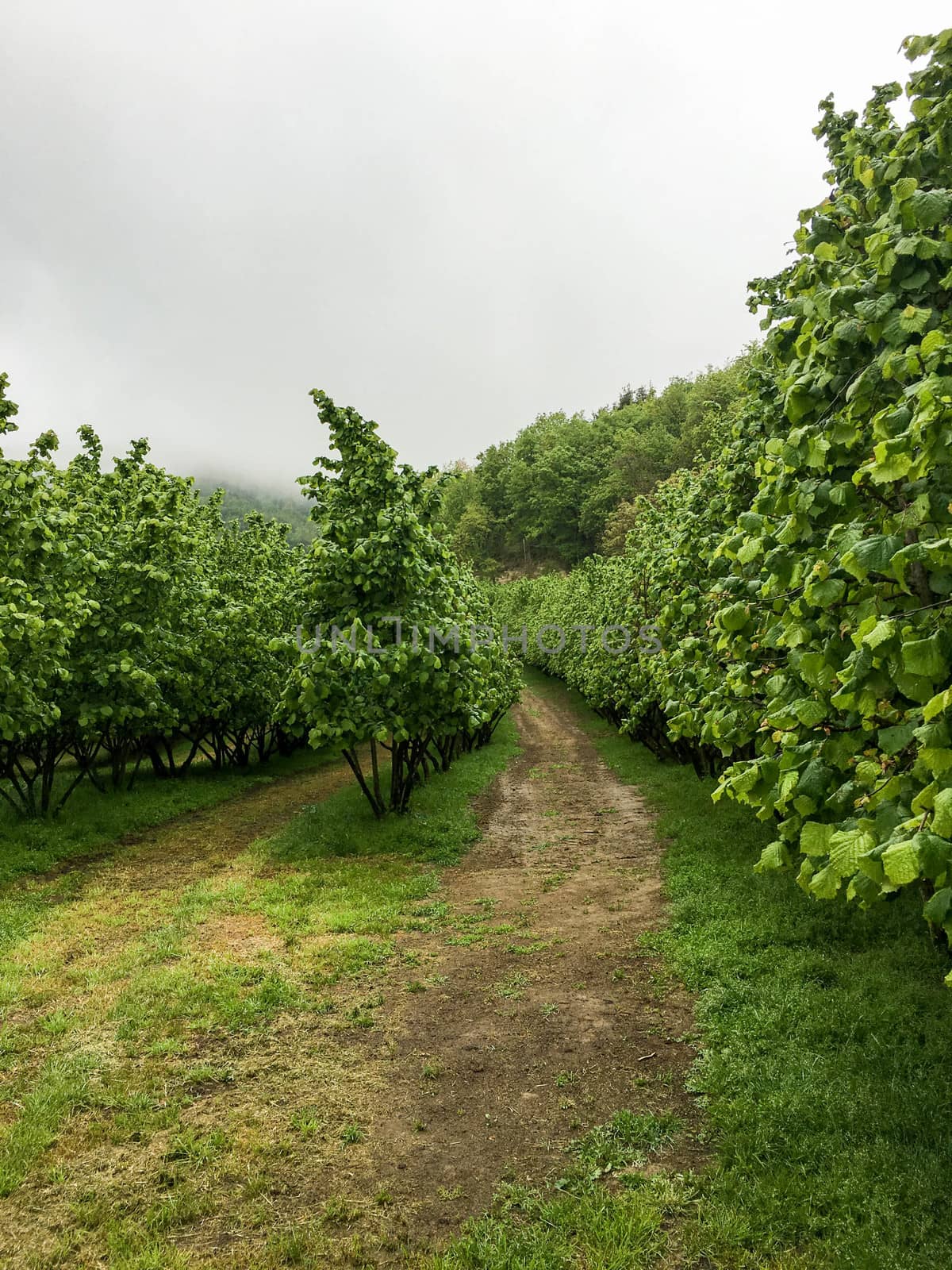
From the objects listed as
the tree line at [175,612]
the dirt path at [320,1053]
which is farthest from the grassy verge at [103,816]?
the dirt path at [320,1053]

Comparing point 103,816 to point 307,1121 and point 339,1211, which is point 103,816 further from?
point 339,1211

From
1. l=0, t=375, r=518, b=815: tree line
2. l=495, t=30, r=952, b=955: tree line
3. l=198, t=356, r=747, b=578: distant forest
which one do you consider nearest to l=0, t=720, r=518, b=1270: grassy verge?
l=0, t=375, r=518, b=815: tree line

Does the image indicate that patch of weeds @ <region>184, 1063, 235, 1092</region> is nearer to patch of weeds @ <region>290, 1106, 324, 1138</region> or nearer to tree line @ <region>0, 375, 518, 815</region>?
patch of weeds @ <region>290, 1106, 324, 1138</region>

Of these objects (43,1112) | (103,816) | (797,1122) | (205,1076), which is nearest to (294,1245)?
(205,1076)

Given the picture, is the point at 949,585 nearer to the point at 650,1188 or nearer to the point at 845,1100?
the point at 845,1100

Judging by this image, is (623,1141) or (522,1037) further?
(522,1037)

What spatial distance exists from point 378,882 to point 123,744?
432 inches

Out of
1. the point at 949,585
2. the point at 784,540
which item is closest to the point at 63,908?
the point at 784,540

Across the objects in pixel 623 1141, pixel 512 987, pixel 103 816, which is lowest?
pixel 623 1141

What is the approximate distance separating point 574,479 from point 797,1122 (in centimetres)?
9846

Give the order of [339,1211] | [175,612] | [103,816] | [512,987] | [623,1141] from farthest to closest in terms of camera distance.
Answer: [175,612] < [103,816] < [512,987] < [623,1141] < [339,1211]

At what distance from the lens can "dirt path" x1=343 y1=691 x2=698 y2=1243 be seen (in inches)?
216

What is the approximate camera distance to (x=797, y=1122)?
5469 mm

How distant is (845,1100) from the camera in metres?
5.64
